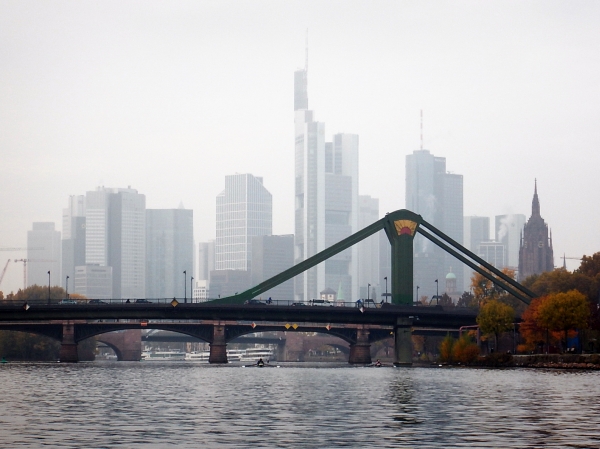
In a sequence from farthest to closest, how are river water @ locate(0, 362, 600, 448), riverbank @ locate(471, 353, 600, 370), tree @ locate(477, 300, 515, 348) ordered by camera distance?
tree @ locate(477, 300, 515, 348) < riverbank @ locate(471, 353, 600, 370) < river water @ locate(0, 362, 600, 448)

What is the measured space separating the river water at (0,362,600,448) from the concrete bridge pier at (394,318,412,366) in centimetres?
9613

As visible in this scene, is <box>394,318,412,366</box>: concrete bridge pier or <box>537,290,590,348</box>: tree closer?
<box>537,290,590,348</box>: tree

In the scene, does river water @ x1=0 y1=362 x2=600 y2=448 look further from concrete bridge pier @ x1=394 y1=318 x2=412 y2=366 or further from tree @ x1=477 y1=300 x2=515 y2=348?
concrete bridge pier @ x1=394 y1=318 x2=412 y2=366

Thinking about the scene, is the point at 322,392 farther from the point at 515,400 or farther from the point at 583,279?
the point at 583,279

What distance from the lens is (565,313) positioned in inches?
6097

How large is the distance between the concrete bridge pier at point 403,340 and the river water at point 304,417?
3784 inches

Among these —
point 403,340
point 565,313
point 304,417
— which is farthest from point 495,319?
point 304,417

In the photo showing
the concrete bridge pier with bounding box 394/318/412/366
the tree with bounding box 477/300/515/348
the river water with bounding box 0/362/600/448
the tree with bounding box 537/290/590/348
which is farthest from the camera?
the concrete bridge pier with bounding box 394/318/412/366

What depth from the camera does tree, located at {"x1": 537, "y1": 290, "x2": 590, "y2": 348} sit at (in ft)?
508

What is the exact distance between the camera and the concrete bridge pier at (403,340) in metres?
185

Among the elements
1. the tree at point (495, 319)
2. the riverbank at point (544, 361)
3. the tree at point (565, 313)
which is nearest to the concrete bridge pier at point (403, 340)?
the tree at point (495, 319)

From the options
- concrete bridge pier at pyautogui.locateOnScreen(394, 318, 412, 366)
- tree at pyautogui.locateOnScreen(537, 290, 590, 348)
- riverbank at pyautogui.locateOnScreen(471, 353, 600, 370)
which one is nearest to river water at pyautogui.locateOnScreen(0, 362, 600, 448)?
riverbank at pyautogui.locateOnScreen(471, 353, 600, 370)

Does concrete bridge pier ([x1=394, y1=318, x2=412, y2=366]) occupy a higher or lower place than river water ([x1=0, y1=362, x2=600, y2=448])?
higher

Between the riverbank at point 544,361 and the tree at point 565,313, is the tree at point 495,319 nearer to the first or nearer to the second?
the riverbank at point 544,361
